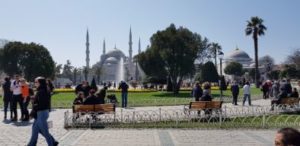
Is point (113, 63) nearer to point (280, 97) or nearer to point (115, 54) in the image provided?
point (115, 54)

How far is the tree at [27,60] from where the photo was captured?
66.2 meters

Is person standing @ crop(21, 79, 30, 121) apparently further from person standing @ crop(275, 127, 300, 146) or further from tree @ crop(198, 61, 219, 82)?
tree @ crop(198, 61, 219, 82)

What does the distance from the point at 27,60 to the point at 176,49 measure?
31.2 meters

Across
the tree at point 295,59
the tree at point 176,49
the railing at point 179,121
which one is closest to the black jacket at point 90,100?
the railing at point 179,121

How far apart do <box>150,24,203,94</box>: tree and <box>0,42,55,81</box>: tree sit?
27318 millimetres

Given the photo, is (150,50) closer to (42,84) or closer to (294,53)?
(42,84)

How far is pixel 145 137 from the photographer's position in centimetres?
1147

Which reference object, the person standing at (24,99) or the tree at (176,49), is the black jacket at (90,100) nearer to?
the person standing at (24,99)

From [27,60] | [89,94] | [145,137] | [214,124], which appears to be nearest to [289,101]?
[214,124]

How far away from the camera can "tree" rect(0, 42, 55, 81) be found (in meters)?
66.2

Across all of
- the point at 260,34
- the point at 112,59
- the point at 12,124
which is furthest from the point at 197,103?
the point at 112,59

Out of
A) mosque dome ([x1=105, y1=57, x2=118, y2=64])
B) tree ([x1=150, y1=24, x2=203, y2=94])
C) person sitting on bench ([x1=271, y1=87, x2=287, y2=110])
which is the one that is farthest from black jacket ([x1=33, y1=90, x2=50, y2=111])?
mosque dome ([x1=105, y1=57, x2=118, y2=64])

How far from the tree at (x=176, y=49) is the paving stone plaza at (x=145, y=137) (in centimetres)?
2990

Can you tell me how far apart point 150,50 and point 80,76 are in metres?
90.8
